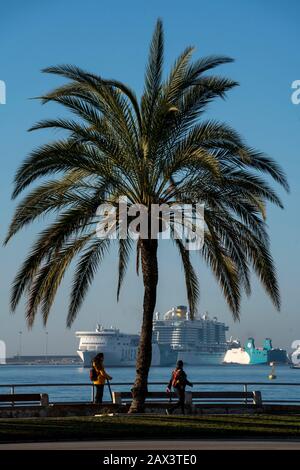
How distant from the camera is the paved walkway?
1534 centimetres

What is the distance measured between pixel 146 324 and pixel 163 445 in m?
6.71

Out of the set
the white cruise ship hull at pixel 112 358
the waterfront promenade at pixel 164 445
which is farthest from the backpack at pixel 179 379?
the white cruise ship hull at pixel 112 358

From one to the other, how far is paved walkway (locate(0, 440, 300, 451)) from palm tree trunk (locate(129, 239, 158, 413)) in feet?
17.8

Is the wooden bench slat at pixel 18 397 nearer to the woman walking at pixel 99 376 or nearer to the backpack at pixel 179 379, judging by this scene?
the woman walking at pixel 99 376

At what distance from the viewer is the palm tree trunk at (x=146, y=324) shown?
2216 cm

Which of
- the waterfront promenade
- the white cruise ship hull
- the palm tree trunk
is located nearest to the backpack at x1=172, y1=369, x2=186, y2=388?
the palm tree trunk

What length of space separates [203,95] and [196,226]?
325cm

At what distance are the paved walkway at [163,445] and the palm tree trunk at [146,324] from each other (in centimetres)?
544

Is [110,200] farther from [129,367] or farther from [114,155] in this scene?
[129,367]

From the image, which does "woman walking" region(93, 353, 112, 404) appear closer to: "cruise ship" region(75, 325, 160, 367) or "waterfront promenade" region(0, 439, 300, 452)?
"waterfront promenade" region(0, 439, 300, 452)

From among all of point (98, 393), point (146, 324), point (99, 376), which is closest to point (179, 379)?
point (146, 324)

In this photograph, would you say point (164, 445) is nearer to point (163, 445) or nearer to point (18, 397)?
point (163, 445)

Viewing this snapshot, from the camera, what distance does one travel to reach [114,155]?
22.1 metres
